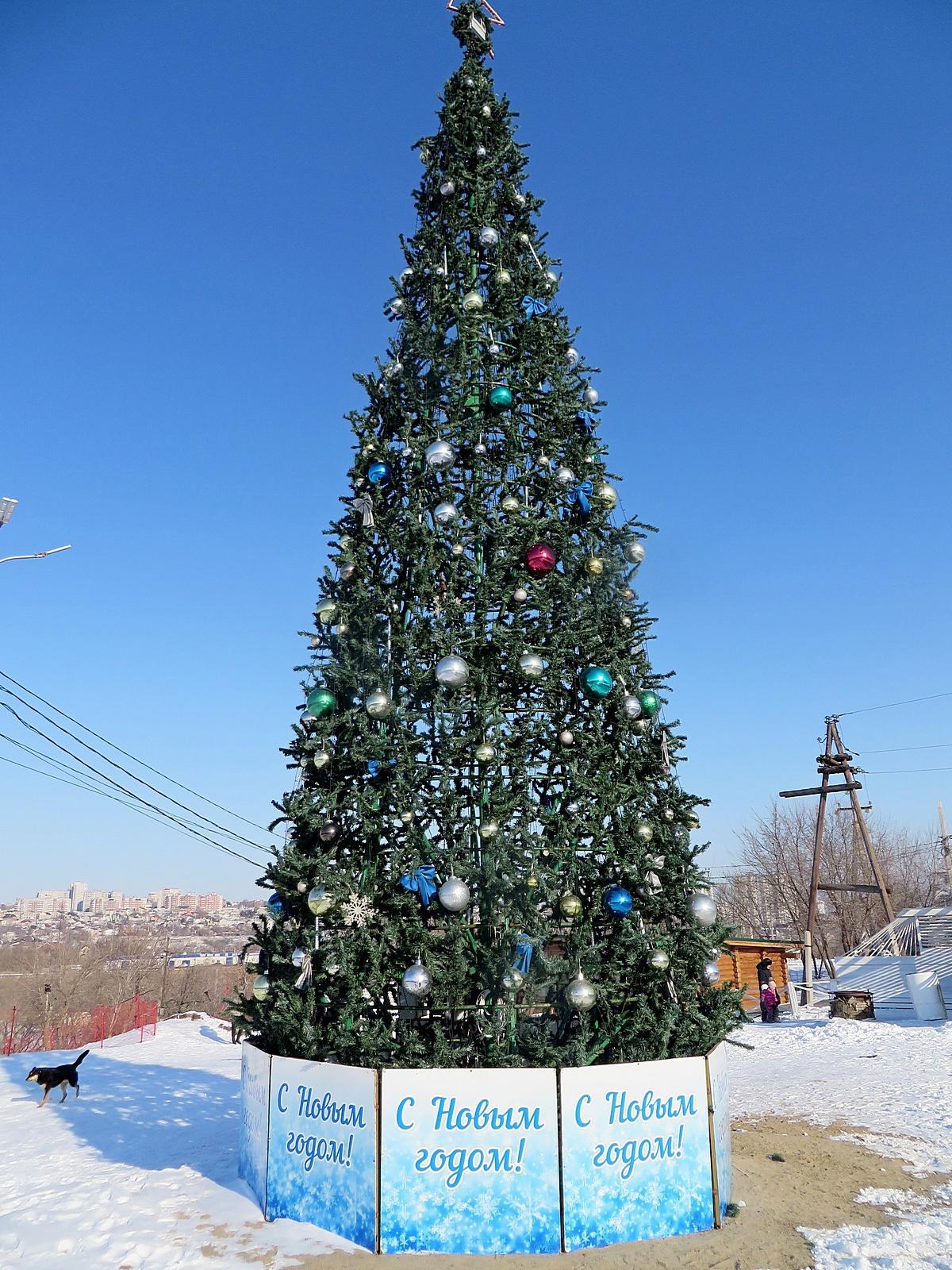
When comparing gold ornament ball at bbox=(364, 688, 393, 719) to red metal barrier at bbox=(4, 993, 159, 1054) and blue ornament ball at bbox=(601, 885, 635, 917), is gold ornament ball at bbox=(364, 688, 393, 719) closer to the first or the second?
blue ornament ball at bbox=(601, 885, 635, 917)

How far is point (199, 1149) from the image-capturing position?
861 cm

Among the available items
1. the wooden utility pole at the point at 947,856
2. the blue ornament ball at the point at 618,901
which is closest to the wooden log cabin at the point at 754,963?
the blue ornament ball at the point at 618,901

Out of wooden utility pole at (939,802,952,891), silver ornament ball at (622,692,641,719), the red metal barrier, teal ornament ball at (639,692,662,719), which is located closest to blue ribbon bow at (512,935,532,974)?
silver ornament ball at (622,692,641,719)

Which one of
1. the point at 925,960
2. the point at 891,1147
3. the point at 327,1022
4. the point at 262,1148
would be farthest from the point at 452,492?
the point at 925,960

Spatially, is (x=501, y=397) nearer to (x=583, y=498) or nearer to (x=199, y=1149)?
(x=583, y=498)

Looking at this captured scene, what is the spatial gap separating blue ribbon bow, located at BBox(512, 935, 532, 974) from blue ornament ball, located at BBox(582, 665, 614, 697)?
216cm

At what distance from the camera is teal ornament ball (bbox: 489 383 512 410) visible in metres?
7.82

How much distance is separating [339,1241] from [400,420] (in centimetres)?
709

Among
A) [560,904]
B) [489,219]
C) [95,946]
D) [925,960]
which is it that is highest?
[489,219]

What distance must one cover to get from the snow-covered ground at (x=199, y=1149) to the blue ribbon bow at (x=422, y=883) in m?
2.50

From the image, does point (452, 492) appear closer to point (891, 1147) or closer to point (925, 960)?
point (891, 1147)

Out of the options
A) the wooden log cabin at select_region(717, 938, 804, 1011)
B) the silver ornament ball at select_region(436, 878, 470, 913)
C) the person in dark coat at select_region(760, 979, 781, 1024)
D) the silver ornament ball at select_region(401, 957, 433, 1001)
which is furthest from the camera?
the wooden log cabin at select_region(717, 938, 804, 1011)

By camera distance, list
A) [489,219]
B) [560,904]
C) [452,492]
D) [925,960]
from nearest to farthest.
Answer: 1. [560,904]
2. [452,492]
3. [489,219]
4. [925,960]

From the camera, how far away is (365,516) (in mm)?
7930
